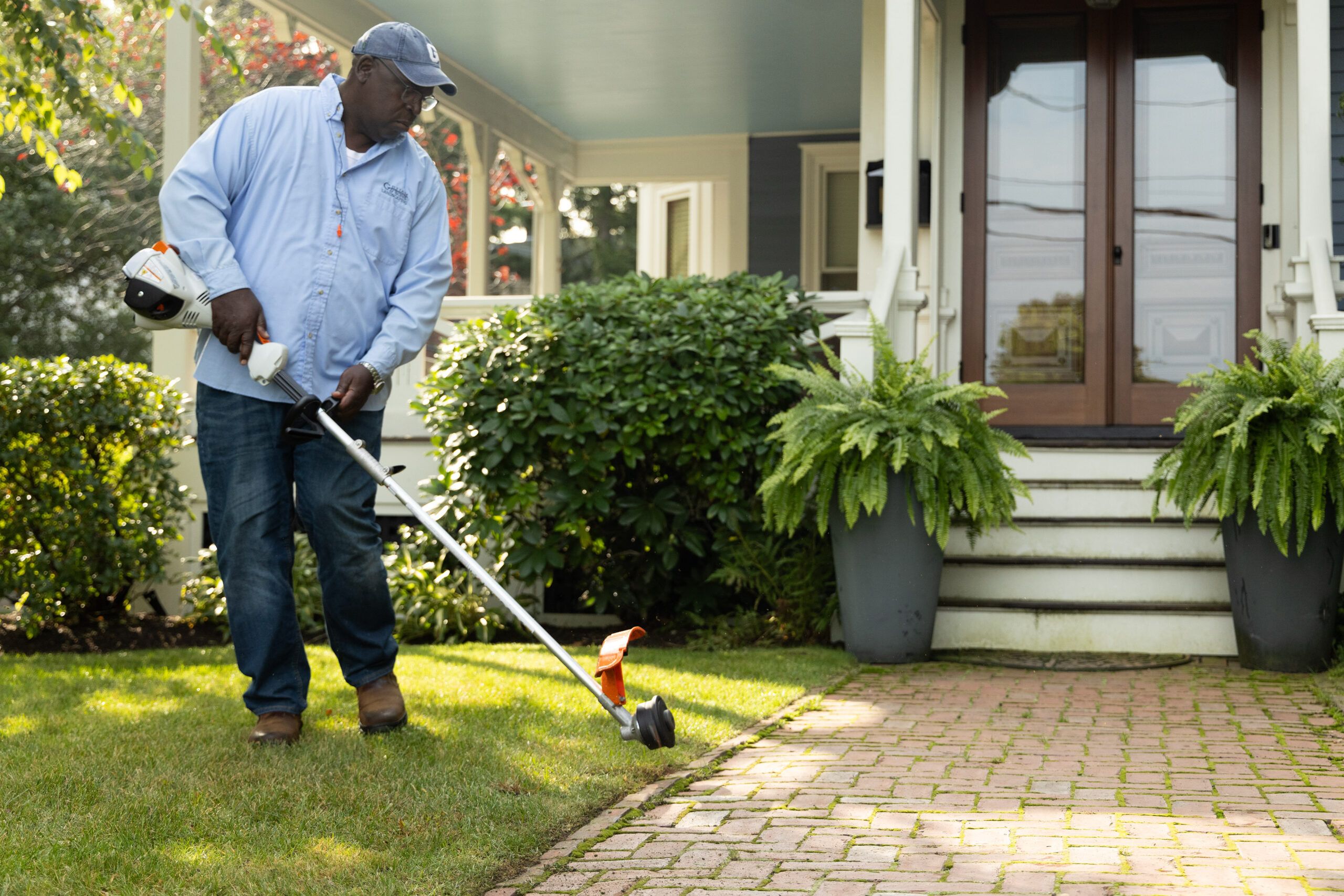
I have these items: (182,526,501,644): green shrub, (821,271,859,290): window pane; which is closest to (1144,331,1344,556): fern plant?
(182,526,501,644): green shrub

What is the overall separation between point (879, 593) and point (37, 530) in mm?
3816

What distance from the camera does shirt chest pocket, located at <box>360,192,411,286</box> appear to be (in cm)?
367

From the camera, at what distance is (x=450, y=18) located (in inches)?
344

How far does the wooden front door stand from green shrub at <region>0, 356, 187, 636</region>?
432 cm

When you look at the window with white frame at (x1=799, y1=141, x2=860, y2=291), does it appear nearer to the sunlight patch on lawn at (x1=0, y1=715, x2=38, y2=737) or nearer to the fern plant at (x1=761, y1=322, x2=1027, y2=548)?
the fern plant at (x1=761, y1=322, x2=1027, y2=548)

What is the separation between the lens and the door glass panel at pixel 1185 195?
7102mm

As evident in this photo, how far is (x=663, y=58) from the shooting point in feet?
30.9

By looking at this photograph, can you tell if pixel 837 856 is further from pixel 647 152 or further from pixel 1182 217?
pixel 647 152

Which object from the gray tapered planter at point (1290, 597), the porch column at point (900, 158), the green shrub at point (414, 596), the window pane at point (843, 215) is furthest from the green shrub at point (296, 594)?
the window pane at point (843, 215)

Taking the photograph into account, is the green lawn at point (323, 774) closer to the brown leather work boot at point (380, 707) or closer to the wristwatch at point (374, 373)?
the brown leather work boot at point (380, 707)

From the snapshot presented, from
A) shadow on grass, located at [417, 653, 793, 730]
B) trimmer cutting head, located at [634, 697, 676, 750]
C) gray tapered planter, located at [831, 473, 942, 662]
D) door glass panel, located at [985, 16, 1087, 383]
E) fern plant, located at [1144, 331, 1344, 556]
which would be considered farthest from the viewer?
door glass panel, located at [985, 16, 1087, 383]

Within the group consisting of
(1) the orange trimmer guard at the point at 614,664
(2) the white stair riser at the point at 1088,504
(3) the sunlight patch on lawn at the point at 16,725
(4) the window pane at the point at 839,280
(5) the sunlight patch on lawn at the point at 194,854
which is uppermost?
(4) the window pane at the point at 839,280

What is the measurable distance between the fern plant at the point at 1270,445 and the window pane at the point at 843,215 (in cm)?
695

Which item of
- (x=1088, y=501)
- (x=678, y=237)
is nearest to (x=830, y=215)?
(x=678, y=237)
